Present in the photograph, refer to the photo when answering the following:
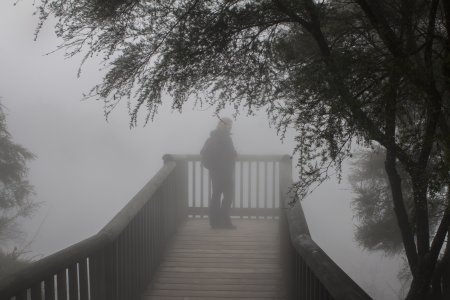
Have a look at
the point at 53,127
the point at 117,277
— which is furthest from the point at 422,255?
the point at 53,127

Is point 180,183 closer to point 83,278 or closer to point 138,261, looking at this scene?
point 138,261

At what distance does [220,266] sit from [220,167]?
2.44 m

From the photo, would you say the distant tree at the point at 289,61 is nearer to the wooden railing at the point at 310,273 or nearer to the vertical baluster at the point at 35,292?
the wooden railing at the point at 310,273

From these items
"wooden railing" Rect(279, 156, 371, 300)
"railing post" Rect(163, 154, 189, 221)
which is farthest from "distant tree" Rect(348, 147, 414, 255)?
"wooden railing" Rect(279, 156, 371, 300)

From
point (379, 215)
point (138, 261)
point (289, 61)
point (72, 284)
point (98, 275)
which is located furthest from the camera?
point (379, 215)

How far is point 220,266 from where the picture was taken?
7301 mm

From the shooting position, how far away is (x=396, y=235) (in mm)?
11664

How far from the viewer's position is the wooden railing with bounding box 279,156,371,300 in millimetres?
3229

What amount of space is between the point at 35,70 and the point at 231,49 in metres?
117

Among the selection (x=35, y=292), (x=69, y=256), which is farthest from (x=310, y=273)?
(x=35, y=292)

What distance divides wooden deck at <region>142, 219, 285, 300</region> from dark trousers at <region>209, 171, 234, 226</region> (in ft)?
0.81

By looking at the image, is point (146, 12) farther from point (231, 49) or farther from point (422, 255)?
point (422, 255)

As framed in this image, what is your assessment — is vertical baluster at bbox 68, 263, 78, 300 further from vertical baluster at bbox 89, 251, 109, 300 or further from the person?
the person

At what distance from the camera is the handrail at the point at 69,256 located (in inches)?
128
